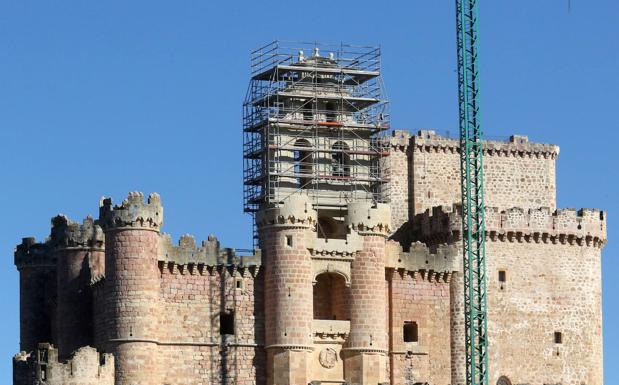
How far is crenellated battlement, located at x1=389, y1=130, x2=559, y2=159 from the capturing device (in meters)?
116

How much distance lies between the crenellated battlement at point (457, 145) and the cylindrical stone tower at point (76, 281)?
1887 centimetres

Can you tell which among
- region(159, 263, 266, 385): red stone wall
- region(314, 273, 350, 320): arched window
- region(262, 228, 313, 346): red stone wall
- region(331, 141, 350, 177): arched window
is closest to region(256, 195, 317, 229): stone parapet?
region(262, 228, 313, 346): red stone wall

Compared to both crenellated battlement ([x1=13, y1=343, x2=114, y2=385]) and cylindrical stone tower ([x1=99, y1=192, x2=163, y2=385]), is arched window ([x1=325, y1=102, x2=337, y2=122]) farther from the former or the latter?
crenellated battlement ([x1=13, y1=343, x2=114, y2=385])

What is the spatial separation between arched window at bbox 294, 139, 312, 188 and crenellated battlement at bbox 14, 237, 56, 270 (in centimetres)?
1478

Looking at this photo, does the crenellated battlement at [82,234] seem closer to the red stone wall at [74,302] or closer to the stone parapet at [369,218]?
the red stone wall at [74,302]

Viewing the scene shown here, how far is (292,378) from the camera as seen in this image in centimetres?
10288

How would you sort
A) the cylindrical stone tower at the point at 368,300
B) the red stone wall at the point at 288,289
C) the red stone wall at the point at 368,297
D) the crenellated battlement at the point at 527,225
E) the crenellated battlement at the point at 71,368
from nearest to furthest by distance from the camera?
the crenellated battlement at the point at 71,368, the red stone wall at the point at 288,289, the cylindrical stone tower at the point at 368,300, the red stone wall at the point at 368,297, the crenellated battlement at the point at 527,225

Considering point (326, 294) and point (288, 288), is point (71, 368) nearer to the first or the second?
point (288, 288)

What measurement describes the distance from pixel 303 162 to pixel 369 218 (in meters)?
6.92

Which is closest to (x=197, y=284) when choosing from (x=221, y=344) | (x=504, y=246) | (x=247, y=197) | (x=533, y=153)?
(x=221, y=344)

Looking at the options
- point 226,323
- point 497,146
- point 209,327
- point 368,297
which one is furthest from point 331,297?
point 497,146

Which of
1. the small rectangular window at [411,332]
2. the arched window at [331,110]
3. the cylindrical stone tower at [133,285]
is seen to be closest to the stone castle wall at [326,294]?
the cylindrical stone tower at [133,285]

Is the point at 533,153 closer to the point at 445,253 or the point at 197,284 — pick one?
the point at 445,253

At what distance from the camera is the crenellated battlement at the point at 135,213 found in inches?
4006
